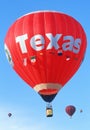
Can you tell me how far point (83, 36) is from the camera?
57.2 metres

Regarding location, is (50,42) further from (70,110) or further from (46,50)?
(70,110)

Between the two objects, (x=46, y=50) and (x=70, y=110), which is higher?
(x=46, y=50)

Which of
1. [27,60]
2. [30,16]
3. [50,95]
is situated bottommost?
[50,95]

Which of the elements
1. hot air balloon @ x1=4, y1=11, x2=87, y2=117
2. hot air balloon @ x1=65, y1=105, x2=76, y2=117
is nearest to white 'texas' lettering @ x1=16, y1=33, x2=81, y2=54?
hot air balloon @ x1=4, y1=11, x2=87, y2=117

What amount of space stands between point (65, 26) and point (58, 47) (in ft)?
7.26

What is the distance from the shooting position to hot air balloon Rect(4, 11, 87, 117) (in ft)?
180

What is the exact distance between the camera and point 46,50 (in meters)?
54.7

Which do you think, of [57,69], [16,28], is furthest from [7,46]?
[57,69]

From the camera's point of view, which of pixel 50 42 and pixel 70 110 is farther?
pixel 70 110

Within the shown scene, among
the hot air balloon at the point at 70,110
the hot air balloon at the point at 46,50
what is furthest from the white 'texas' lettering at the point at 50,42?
the hot air balloon at the point at 70,110

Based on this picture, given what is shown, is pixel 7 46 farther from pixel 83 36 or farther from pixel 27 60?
pixel 83 36

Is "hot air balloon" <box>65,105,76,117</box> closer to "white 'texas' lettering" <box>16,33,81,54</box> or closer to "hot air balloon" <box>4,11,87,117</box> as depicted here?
"hot air balloon" <box>4,11,87,117</box>

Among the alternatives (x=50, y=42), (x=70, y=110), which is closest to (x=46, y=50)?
(x=50, y=42)

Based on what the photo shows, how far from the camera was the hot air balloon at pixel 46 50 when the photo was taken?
5484 cm
